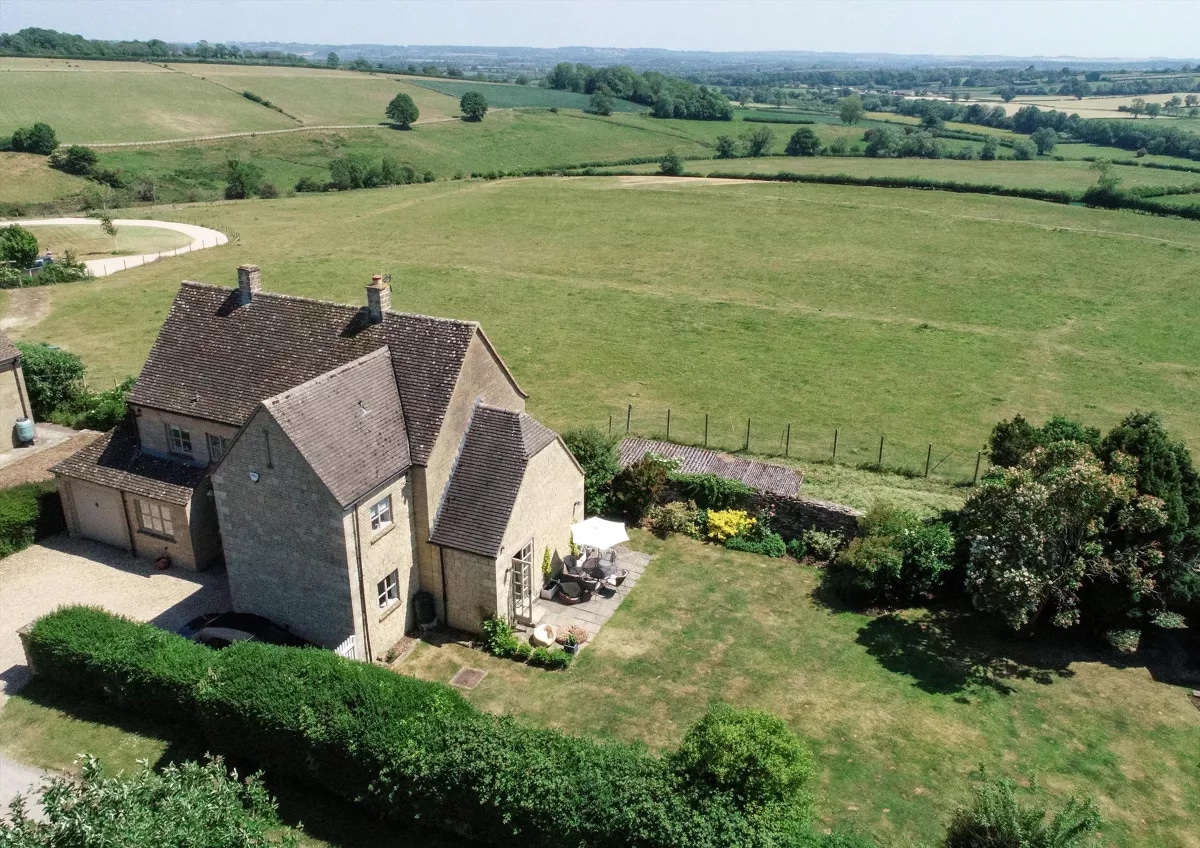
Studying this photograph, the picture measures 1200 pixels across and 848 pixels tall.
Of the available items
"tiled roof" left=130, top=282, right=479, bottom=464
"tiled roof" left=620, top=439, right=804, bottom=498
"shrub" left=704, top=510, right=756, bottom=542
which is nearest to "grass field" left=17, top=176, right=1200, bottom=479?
"tiled roof" left=620, top=439, right=804, bottom=498

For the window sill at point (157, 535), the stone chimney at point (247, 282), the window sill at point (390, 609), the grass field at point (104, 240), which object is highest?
the stone chimney at point (247, 282)

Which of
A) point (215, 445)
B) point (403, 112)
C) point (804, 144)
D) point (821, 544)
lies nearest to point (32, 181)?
point (403, 112)

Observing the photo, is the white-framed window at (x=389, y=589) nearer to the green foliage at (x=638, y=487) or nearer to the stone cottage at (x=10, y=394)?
the green foliage at (x=638, y=487)

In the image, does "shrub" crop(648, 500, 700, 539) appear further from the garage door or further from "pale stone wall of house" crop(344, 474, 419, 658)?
the garage door

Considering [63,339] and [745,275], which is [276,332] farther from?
[745,275]

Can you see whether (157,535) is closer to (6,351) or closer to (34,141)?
(6,351)

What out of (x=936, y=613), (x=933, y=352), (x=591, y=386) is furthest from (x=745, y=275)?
(x=936, y=613)

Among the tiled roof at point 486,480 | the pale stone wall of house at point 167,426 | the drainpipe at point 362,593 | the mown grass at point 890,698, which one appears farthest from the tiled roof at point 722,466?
the pale stone wall of house at point 167,426
